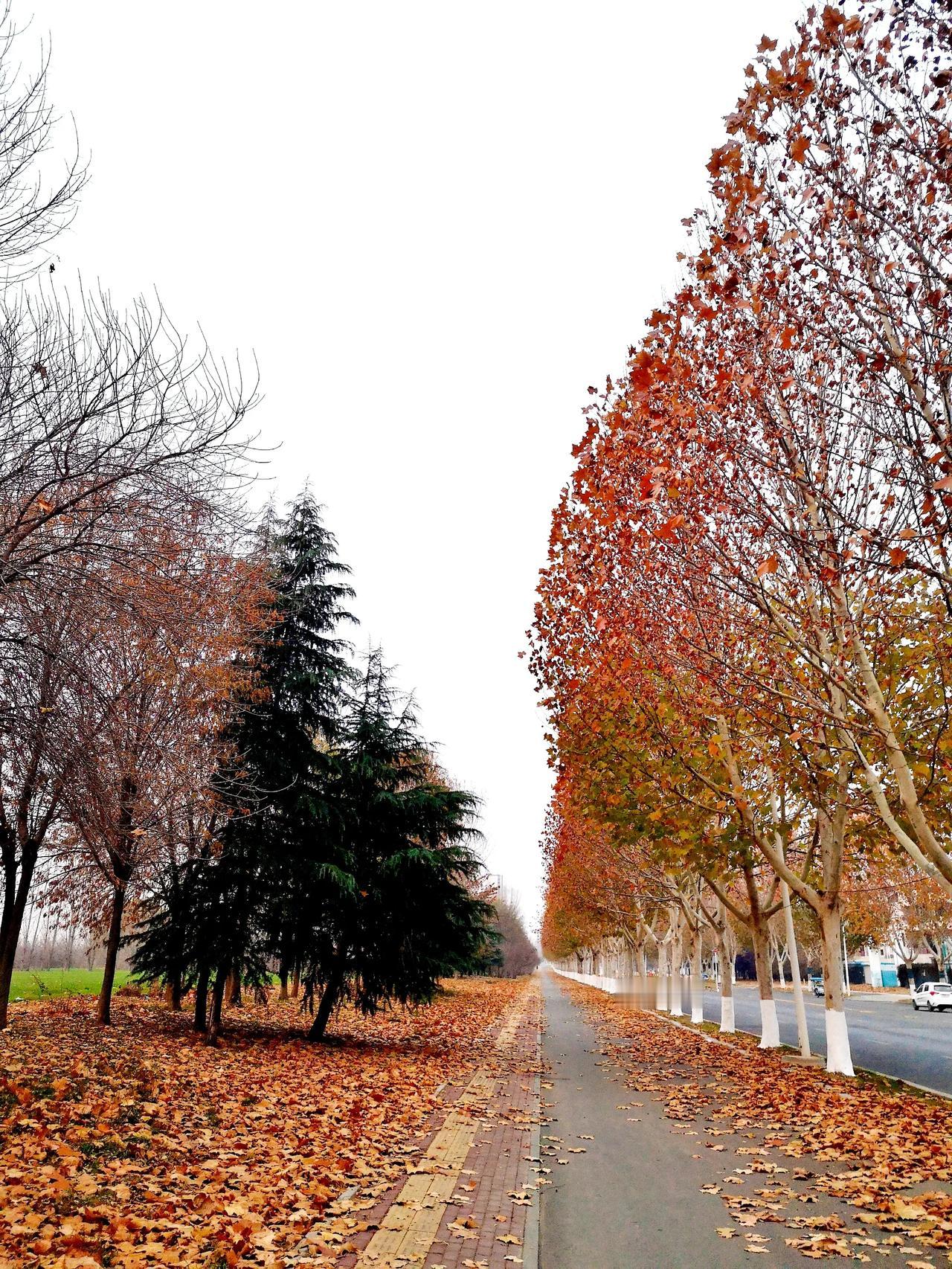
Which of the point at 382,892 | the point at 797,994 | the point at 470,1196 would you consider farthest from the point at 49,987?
the point at 470,1196

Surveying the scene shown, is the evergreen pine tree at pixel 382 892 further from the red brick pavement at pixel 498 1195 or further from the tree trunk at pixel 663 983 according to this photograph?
the tree trunk at pixel 663 983

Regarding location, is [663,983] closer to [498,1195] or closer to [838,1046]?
[838,1046]

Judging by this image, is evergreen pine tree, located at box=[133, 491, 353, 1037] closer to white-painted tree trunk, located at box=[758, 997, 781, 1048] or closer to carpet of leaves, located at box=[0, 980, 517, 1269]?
carpet of leaves, located at box=[0, 980, 517, 1269]

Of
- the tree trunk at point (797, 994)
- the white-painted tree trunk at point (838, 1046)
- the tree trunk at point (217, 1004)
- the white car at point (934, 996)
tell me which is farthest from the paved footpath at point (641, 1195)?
the white car at point (934, 996)

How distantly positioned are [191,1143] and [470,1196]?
262 cm

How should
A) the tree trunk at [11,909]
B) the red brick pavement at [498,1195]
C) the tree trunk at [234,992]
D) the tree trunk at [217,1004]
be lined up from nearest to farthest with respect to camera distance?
the red brick pavement at [498,1195]
the tree trunk at [11,909]
the tree trunk at [217,1004]
the tree trunk at [234,992]

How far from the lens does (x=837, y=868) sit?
1484 cm

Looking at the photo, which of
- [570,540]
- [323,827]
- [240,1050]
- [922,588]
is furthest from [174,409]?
[240,1050]

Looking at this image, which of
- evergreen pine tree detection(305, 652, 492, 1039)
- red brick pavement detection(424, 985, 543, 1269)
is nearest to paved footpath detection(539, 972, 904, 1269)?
red brick pavement detection(424, 985, 543, 1269)

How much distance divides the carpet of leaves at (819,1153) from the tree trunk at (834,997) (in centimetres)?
41

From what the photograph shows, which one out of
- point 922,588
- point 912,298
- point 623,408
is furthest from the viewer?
point 922,588

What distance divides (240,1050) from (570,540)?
10.4m

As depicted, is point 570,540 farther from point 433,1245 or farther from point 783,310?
point 433,1245

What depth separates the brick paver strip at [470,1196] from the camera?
18.6 ft
